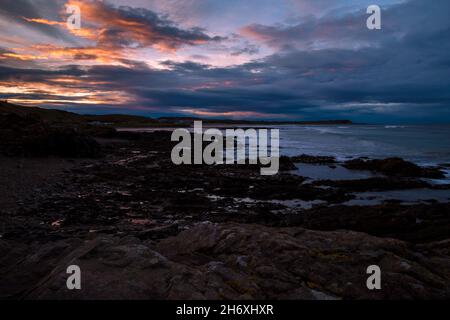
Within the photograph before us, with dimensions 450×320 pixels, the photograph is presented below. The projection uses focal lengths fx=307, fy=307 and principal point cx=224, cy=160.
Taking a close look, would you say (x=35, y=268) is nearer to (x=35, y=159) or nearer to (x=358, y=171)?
(x=35, y=159)

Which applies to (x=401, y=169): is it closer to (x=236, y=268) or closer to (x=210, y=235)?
(x=210, y=235)

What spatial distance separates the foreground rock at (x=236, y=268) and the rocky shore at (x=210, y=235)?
19 millimetres

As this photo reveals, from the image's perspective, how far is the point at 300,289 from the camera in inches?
161

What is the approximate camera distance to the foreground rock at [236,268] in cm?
395

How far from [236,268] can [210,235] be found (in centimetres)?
124

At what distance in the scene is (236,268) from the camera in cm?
460

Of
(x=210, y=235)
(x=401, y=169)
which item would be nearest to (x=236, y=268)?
(x=210, y=235)

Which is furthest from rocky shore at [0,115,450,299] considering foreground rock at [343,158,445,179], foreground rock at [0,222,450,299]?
foreground rock at [343,158,445,179]

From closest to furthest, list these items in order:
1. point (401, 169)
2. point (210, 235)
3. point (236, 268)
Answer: point (236, 268) < point (210, 235) < point (401, 169)

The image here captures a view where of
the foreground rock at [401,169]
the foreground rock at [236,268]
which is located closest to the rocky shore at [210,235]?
the foreground rock at [236,268]

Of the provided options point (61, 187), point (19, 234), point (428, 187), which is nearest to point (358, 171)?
point (428, 187)

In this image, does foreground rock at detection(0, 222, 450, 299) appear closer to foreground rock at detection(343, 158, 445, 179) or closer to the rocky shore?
the rocky shore

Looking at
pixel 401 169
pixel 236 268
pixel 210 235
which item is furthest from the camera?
pixel 401 169
